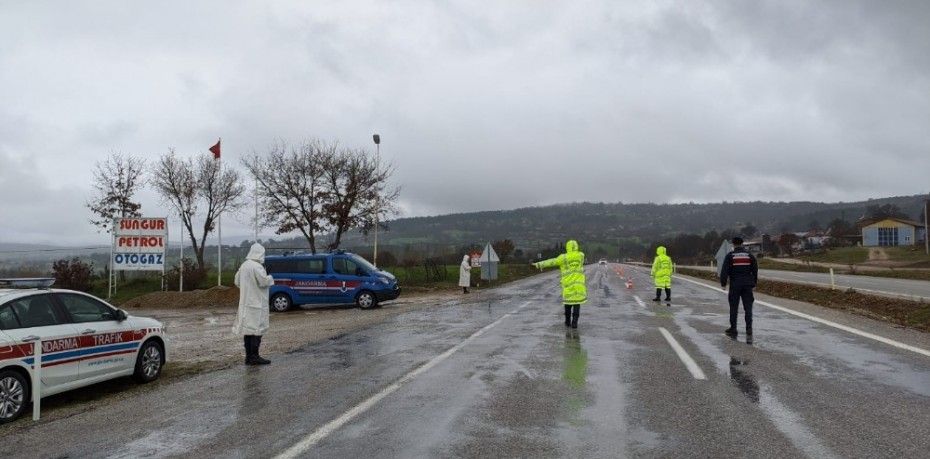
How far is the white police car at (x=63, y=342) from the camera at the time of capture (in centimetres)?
A: 688

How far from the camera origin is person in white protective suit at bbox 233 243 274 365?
9953 millimetres

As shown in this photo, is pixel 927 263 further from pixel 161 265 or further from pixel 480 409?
pixel 480 409

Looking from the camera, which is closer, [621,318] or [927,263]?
[621,318]

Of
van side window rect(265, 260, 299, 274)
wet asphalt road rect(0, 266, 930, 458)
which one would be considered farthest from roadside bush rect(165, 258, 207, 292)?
wet asphalt road rect(0, 266, 930, 458)

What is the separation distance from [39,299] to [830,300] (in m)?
21.9

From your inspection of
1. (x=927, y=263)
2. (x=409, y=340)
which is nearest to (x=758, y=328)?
(x=409, y=340)

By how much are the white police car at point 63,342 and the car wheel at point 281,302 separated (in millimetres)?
12988

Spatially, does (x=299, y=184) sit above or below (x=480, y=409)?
above

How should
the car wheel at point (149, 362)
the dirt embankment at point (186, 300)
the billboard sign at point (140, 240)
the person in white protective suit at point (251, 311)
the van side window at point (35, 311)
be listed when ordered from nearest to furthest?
the van side window at point (35, 311) < the car wheel at point (149, 362) < the person in white protective suit at point (251, 311) < the billboard sign at point (140, 240) < the dirt embankment at point (186, 300)

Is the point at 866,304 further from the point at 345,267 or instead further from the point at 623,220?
the point at 623,220

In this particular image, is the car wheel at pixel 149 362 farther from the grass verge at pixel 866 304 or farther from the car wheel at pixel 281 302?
the grass verge at pixel 866 304

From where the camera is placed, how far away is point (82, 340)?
7.81 meters

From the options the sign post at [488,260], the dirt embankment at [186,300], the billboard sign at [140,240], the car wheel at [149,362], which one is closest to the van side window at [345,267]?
the dirt embankment at [186,300]

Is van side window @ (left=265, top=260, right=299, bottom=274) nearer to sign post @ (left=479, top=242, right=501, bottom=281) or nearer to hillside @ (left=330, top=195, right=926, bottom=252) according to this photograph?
sign post @ (left=479, top=242, right=501, bottom=281)
